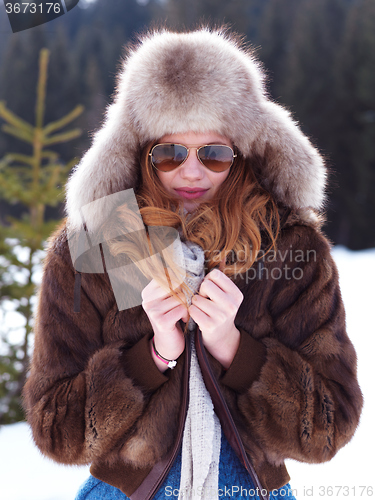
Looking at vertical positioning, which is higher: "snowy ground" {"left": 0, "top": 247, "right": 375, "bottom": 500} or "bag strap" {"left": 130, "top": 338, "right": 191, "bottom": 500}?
"bag strap" {"left": 130, "top": 338, "right": 191, "bottom": 500}

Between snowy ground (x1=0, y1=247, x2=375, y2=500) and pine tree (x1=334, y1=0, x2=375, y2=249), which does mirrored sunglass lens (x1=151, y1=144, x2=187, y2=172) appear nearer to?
snowy ground (x1=0, y1=247, x2=375, y2=500)

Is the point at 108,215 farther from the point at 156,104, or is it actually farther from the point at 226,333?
the point at 226,333

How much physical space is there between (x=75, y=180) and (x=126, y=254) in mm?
316

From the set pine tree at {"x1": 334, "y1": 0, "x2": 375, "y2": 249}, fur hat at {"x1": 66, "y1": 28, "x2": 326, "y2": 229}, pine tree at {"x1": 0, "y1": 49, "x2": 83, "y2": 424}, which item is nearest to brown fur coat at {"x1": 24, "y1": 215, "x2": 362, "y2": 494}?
fur hat at {"x1": 66, "y1": 28, "x2": 326, "y2": 229}

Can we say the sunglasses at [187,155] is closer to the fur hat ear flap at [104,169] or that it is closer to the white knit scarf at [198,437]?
the fur hat ear flap at [104,169]

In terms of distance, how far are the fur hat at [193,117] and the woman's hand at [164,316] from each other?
1.14ft

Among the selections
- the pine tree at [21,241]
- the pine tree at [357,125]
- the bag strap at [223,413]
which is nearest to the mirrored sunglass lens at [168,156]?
the bag strap at [223,413]

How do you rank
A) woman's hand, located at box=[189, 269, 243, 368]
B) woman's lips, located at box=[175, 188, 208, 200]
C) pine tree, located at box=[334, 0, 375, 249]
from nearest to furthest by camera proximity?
woman's hand, located at box=[189, 269, 243, 368] → woman's lips, located at box=[175, 188, 208, 200] → pine tree, located at box=[334, 0, 375, 249]

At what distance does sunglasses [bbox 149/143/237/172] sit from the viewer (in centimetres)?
131

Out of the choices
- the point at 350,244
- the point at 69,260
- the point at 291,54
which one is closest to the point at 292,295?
the point at 69,260

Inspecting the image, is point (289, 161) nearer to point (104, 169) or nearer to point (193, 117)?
point (193, 117)

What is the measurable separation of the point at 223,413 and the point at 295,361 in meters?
0.26

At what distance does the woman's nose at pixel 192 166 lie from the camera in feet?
4.32

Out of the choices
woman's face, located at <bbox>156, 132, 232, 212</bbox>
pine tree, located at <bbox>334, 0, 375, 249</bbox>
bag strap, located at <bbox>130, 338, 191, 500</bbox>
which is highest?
pine tree, located at <bbox>334, 0, 375, 249</bbox>
